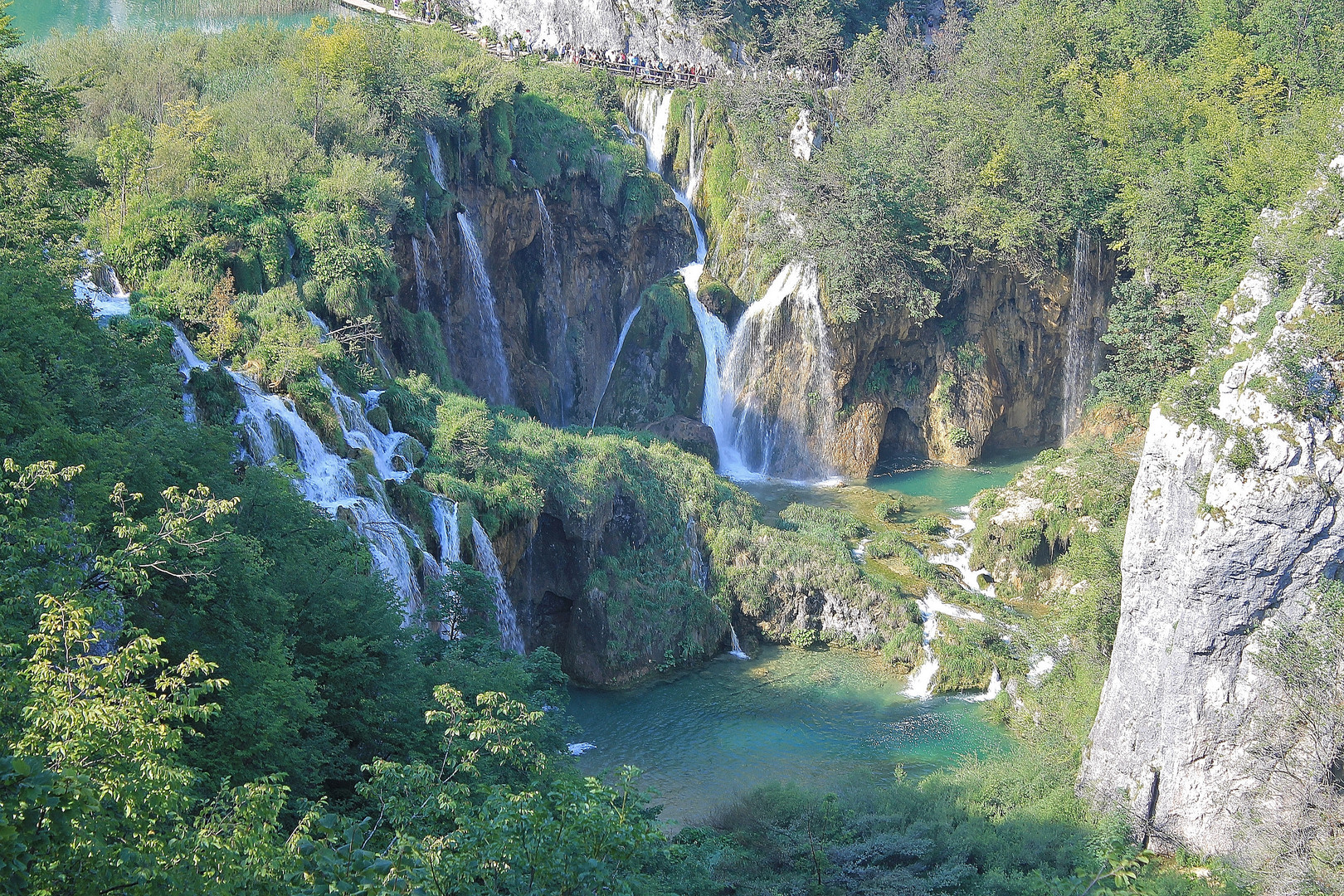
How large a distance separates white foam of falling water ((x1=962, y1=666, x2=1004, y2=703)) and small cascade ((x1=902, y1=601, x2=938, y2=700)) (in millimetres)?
866

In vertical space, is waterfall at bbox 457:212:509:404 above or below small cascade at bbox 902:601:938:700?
above

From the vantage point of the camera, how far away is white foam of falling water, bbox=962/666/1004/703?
24.2 meters

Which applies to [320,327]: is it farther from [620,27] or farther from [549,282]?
[620,27]

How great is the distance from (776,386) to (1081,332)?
1135 centimetres

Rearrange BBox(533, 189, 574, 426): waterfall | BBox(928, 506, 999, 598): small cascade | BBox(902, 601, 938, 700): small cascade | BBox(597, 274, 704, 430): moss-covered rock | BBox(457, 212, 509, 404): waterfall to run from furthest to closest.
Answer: BBox(597, 274, 704, 430): moss-covered rock < BBox(533, 189, 574, 426): waterfall < BBox(457, 212, 509, 404): waterfall < BBox(928, 506, 999, 598): small cascade < BBox(902, 601, 938, 700): small cascade

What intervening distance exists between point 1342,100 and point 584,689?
27.7 m

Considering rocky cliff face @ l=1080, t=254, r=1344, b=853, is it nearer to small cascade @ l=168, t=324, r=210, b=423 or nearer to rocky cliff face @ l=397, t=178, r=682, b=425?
small cascade @ l=168, t=324, r=210, b=423

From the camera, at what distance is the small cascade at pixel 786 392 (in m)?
38.8

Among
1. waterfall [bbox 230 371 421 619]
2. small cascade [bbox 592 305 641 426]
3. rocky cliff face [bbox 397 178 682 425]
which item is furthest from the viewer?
small cascade [bbox 592 305 641 426]

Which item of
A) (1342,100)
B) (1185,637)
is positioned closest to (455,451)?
(1185,637)

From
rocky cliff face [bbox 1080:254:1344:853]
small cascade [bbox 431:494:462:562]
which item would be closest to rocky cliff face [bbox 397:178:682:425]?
small cascade [bbox 431:494:462:562]

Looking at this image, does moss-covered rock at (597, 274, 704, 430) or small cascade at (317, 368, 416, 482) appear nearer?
small cascade at (317, 368, 416, 482)

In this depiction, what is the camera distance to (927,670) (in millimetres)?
25031

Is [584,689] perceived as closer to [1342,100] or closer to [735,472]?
[735,472]
